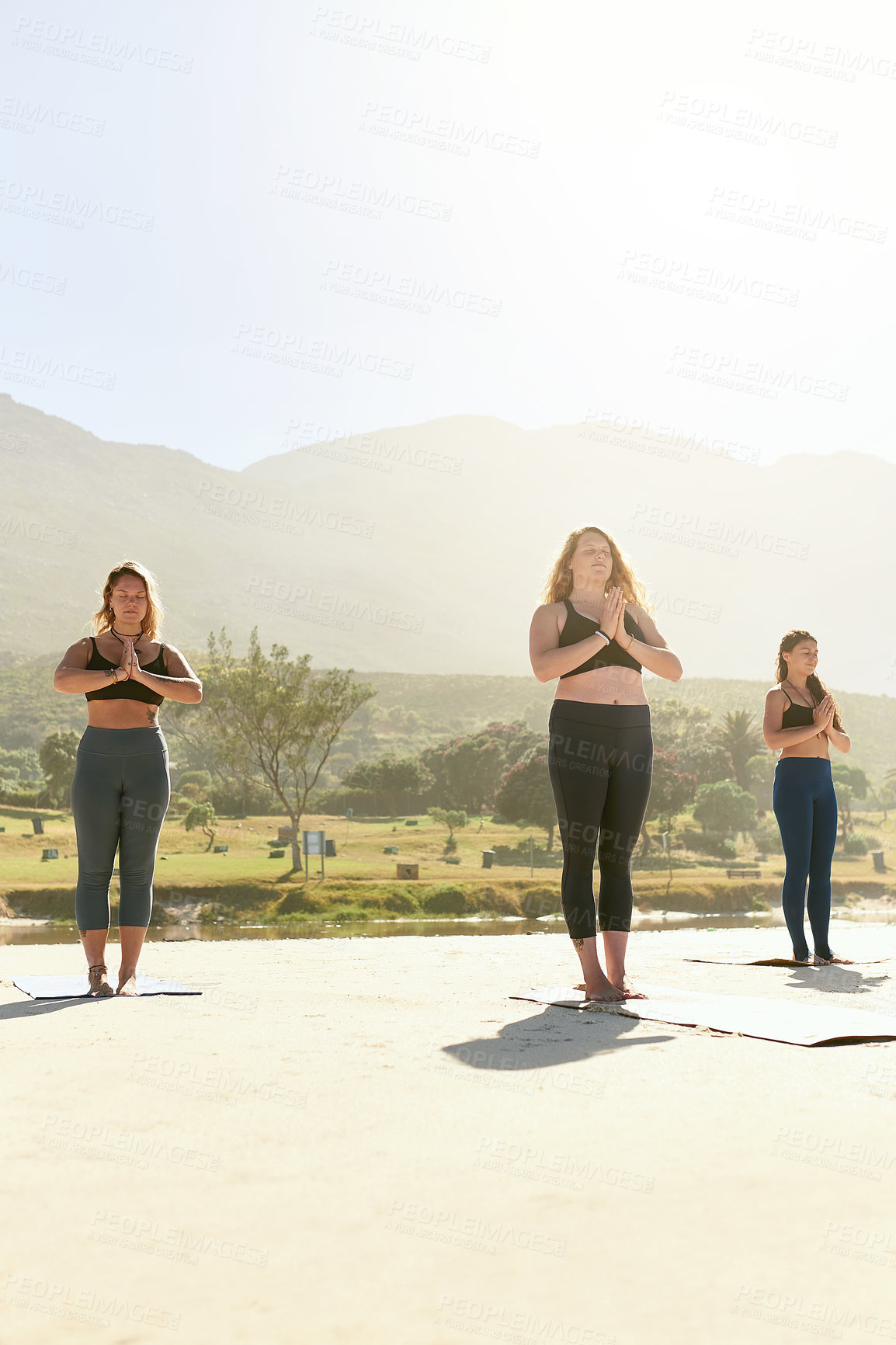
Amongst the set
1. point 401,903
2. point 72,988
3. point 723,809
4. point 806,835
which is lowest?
point 401,903

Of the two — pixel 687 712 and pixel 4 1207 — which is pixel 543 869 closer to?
pixel 687 712

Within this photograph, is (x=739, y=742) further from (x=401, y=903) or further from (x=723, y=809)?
(x=401, y=903)

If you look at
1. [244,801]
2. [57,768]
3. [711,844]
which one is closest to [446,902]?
[711,844]

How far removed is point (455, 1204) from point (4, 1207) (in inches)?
32.0

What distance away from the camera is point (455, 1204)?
68.7 inches

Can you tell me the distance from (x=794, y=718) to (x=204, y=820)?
1600 inches

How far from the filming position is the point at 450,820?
51.4 m

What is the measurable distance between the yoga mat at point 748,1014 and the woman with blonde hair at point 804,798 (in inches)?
76.1

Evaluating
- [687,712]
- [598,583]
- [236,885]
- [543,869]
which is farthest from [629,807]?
[687,712]

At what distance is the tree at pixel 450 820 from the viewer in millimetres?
47419

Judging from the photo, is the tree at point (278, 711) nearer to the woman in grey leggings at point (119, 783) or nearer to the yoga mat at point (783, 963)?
the yoga mat at point (783, 963)

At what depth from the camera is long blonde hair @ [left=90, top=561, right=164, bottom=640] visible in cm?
480

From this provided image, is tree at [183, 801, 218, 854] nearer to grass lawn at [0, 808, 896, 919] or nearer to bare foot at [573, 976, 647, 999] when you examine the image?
grass lawn at [0, 808, 896, 919]

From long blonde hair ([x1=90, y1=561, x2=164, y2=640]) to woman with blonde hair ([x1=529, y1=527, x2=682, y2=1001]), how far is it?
1.98m
